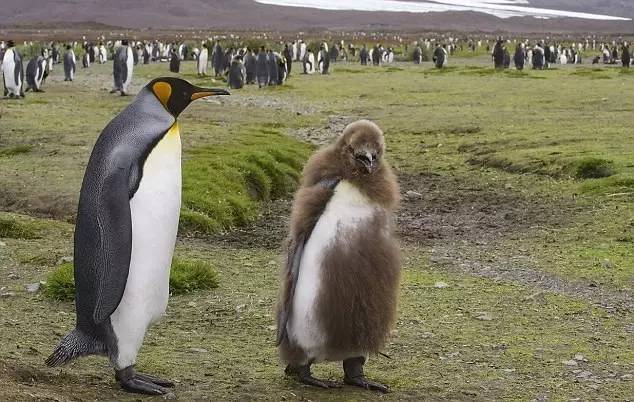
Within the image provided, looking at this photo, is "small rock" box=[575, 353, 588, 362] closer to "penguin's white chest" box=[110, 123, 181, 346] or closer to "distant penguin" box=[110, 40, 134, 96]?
"penguin's white chest" box=[110, 123, 181, 346]

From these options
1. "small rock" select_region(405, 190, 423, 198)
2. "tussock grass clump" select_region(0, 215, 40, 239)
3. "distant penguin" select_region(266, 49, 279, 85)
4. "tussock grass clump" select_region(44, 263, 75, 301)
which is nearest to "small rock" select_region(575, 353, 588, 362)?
"tussock grass clump" select_region(44, 263, 75, 301)

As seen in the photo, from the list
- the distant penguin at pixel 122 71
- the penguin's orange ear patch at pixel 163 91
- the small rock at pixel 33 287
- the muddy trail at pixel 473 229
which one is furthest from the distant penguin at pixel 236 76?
the penguin's orange ear patch at pixel 163 91

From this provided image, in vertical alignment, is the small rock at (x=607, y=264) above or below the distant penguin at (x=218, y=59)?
above

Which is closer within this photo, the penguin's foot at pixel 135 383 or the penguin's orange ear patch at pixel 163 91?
the penguin's foot at pixel 135 383

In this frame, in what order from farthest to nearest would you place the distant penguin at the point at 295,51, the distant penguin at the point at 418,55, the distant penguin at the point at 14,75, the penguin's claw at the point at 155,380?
the distant penguin at the point at 418,55 < the distant penguin at the point at 295,51 < the distant penguin at the point at 14,75 < the penguin's claw at the point at 155,380

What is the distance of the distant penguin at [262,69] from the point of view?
30344 mm

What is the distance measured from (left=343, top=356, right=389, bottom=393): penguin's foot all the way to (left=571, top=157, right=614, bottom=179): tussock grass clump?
8.11 meters

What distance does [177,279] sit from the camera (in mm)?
6684

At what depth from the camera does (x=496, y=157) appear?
1401 centimetres

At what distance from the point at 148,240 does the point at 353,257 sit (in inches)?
34.5

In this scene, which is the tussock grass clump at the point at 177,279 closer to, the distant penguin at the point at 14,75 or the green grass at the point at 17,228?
the green grass at the point at 17,228

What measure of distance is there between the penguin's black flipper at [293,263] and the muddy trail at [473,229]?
2.88 metres

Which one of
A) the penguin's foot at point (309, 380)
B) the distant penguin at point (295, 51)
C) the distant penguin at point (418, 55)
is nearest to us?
the penguin's foot at point (309, 380)

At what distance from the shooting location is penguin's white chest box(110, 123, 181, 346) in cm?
416
